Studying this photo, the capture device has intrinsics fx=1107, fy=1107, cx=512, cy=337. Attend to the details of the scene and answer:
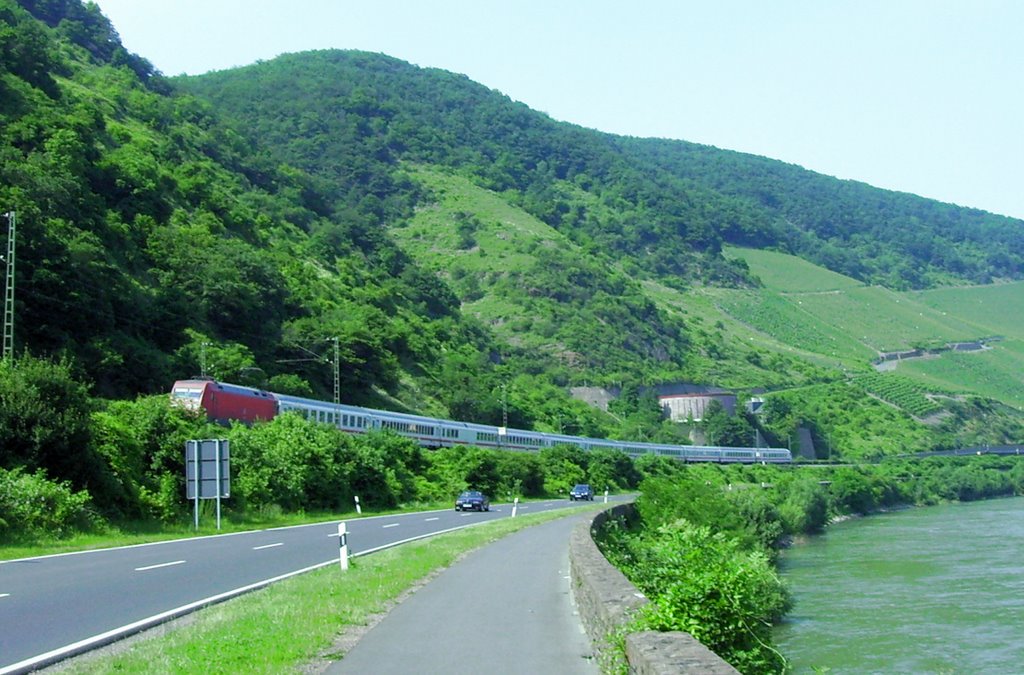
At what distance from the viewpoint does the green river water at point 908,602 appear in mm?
24359

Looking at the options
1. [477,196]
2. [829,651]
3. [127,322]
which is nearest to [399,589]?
[829,651]

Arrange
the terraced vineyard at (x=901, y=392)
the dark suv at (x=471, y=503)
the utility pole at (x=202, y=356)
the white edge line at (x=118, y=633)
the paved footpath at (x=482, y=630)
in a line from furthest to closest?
1. the terraced vineyard at (x=901, y=392)
2. the utility pole at (x=202, y=356)
3. the dark suv at (x=471, y=503)
4. the paved footpath at (x=482, y=630)
5. the white edge line at (x=118, y=633)

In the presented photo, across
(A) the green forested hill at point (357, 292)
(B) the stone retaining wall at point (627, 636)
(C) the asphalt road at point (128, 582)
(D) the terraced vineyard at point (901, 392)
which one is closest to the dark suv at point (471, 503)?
(A) the green forested hill at point (357, 292)

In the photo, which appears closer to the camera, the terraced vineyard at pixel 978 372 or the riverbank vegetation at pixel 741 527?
the riverbank vegetation at pixel 741 527

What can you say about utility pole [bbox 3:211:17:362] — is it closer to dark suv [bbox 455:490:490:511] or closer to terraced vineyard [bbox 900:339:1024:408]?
dark suv [bbox 455:490:490:511]

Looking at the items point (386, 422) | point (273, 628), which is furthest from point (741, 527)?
point (273, 628)

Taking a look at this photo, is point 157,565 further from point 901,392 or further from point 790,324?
point 790,324

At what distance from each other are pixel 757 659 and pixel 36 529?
15417mm

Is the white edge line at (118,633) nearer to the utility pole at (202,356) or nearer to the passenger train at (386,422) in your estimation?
the passenger train at (386,422)

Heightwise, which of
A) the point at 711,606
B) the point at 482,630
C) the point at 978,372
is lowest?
the point at 482,630

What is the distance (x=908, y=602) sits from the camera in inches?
1276

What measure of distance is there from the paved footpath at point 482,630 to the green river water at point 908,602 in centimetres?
274

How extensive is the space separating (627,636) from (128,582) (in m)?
9.74

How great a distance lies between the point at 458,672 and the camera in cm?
879
